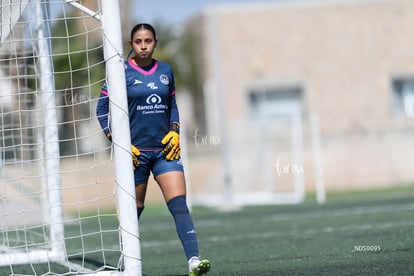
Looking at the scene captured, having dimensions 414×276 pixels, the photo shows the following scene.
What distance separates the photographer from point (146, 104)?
777cm

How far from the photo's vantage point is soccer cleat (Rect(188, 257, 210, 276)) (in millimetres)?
7410

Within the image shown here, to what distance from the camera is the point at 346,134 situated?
28.4 meters

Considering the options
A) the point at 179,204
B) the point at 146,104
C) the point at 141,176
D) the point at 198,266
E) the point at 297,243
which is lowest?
the point at 297,243

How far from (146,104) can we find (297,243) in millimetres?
3277

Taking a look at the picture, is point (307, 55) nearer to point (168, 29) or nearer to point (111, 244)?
point (168, 29)

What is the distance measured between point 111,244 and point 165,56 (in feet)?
82.8

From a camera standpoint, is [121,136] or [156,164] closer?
[121,136]

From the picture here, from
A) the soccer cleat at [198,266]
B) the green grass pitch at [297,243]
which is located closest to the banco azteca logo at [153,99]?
the soccer cleat at [198,266]

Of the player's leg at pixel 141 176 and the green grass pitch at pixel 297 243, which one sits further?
the green grass pitch at pixel 297 243

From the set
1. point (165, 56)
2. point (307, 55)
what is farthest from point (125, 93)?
point (165, 56)

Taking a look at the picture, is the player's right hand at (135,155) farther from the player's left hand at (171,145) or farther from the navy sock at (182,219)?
the navy sock at (182,219)

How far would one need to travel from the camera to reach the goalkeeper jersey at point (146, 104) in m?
7.74

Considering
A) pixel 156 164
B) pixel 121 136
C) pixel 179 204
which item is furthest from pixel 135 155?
pixel 179 204

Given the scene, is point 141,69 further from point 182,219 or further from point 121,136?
point 182,219
